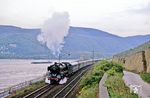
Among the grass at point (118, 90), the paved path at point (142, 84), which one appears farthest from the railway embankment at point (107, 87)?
the paved path at point (142, 84)

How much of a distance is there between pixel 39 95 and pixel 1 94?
424 centimetres

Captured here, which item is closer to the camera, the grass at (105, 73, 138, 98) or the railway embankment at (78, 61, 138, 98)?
the grass at (105, 73, 138, 98)

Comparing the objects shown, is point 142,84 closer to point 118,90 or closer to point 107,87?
point 107,87

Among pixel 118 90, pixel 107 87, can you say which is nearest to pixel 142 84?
pixel 107 87

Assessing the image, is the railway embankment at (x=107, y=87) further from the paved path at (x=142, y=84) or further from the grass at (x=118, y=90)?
the paved path at (x=142, y=84)

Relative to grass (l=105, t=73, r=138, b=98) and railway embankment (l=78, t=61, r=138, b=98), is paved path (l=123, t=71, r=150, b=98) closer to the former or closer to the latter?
railway embankment (l=78, t=61, r=138, b=98)

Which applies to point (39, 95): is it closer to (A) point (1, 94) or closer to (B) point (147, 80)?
(A) point (1, 94)

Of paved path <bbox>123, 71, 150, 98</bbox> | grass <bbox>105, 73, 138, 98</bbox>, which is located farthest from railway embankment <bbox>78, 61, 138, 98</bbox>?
paved path <bbox>123, 71, 150, 98</bbox>

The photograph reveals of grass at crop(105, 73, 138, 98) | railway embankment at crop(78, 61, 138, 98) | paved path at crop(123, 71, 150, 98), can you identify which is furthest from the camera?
paved path at crop(123, 71, 150, 98)

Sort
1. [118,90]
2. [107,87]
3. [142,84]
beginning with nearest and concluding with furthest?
[118,90] < [107,87] < [142,84]

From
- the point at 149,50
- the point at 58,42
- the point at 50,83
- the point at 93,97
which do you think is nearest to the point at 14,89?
the point at 50,83

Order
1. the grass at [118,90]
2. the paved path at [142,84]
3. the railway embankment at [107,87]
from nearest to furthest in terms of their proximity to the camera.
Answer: the grass at [118,90] < the railway embankment at [107,87] < the paved path at [142,84]

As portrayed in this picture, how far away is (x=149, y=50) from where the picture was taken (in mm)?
58875

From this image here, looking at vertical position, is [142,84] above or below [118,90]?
below
